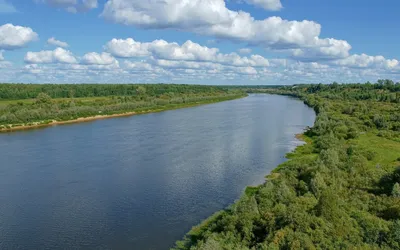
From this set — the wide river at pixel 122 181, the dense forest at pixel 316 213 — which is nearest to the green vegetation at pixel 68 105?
the wide river at pixel 122 181

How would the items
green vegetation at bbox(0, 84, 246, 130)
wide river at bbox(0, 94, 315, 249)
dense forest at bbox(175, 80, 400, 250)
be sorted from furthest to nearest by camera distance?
green vegetation at bbox(0, 84, 246, 130)
wide river at bbox(0, 94, 315, 249)
dense forest at bbox(175, 80, 400, 250)

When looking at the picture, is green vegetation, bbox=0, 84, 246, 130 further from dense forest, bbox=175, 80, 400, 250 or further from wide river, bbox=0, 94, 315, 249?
dense forest, bbox=175, 80, 400, 250

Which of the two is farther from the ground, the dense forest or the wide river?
the dense forest

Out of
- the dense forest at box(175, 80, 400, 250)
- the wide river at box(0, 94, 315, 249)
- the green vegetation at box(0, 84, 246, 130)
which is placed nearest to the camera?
the dense forest at box(175, 80, 400, 250)

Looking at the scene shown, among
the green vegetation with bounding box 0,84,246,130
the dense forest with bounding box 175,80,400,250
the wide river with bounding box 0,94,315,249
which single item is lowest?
the wide river with bounding box 0,94,315,249

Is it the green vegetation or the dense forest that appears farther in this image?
the green vegetation

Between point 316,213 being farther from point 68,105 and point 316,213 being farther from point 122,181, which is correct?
point 68,105

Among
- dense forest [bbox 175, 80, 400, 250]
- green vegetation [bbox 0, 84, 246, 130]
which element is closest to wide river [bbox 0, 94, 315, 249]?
dense forest [bbox 175, 80, 400, 250]

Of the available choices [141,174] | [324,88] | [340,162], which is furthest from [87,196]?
[324,88]

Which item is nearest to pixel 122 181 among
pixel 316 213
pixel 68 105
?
pixel 316 213
